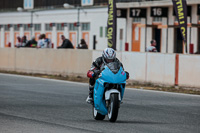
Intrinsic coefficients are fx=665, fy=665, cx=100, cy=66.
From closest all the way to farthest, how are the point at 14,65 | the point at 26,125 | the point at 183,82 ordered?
the point at 26,125, the point at 183,82, the point at 14,65

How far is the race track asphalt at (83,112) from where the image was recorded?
36.0ft

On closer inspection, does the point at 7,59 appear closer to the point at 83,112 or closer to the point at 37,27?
the point at 83,112

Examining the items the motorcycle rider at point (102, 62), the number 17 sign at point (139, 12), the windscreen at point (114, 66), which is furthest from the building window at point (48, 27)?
the windscreen at point (114, 66)

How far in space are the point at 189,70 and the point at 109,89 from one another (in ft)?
31.3

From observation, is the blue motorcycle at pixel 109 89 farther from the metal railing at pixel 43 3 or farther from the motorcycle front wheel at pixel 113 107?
the metal railing at pixel 43 3

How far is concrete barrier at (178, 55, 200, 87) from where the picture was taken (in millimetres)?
21031

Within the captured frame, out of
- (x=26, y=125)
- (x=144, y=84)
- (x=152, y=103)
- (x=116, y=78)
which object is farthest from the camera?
(x=144, y=84)

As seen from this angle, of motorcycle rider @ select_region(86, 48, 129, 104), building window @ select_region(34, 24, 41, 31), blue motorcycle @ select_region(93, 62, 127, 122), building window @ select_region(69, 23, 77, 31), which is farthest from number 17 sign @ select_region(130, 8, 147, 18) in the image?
blue motorcycle @ select_region(93, 62, 127, 122)

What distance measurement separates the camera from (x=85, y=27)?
5044 centimetres

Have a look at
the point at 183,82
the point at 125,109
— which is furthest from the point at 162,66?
the point at 125,109

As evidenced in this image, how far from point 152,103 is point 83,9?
3472cm

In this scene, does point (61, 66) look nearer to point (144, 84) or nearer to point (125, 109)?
point (144, 84)

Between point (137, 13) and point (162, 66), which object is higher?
point (137, 13)

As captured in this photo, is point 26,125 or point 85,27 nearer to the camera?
point 26,125
